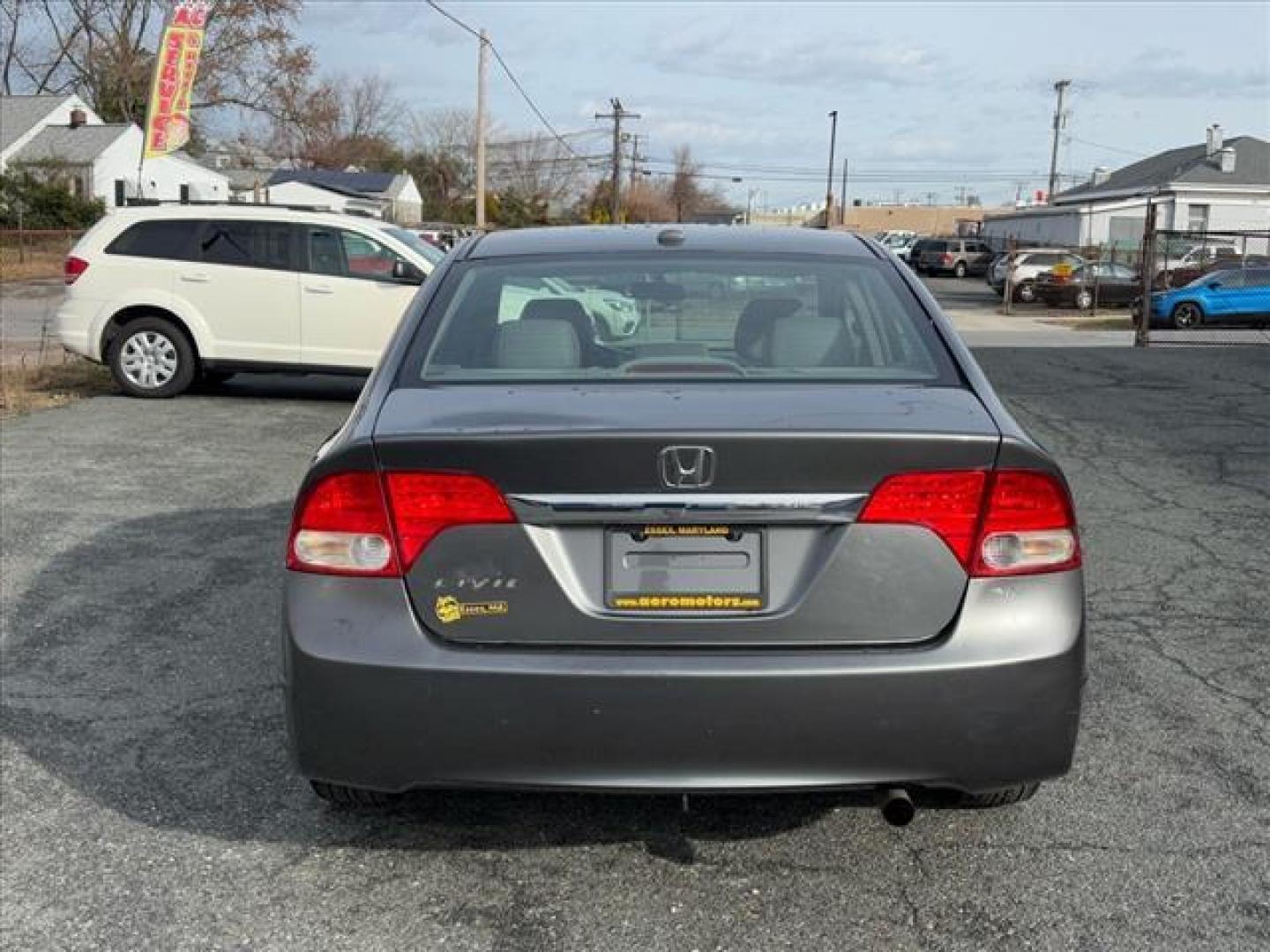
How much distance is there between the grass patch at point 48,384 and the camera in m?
11.0

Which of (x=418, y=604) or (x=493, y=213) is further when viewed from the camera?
(x=493, y=213)

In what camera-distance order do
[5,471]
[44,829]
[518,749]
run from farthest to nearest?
[5,471] < [44,829] < [518,749]

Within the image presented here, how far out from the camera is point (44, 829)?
345 cm

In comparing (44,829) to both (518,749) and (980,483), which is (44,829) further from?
(980,483)

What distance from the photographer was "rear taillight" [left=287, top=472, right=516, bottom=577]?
9.15ft

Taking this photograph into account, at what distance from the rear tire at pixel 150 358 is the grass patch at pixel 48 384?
0.54 m

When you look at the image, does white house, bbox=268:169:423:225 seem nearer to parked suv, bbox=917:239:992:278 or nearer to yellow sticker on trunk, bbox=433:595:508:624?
parked suv, bbox=917:239:992:278

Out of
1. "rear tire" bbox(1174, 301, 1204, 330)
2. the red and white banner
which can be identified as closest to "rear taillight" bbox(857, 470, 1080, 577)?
the red and white banner

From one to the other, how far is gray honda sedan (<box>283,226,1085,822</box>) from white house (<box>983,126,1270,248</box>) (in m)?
49.5

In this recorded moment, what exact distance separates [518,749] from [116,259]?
1022cm

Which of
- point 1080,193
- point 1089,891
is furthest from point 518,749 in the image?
point 1080,193

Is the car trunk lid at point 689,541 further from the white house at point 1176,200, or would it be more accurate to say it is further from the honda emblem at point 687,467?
the white house at point 1176,200

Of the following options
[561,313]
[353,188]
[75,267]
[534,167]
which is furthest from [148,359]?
[534,167]

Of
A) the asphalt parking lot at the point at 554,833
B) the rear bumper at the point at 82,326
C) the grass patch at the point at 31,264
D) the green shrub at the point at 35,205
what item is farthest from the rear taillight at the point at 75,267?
the green shrub at the point at 35,205
